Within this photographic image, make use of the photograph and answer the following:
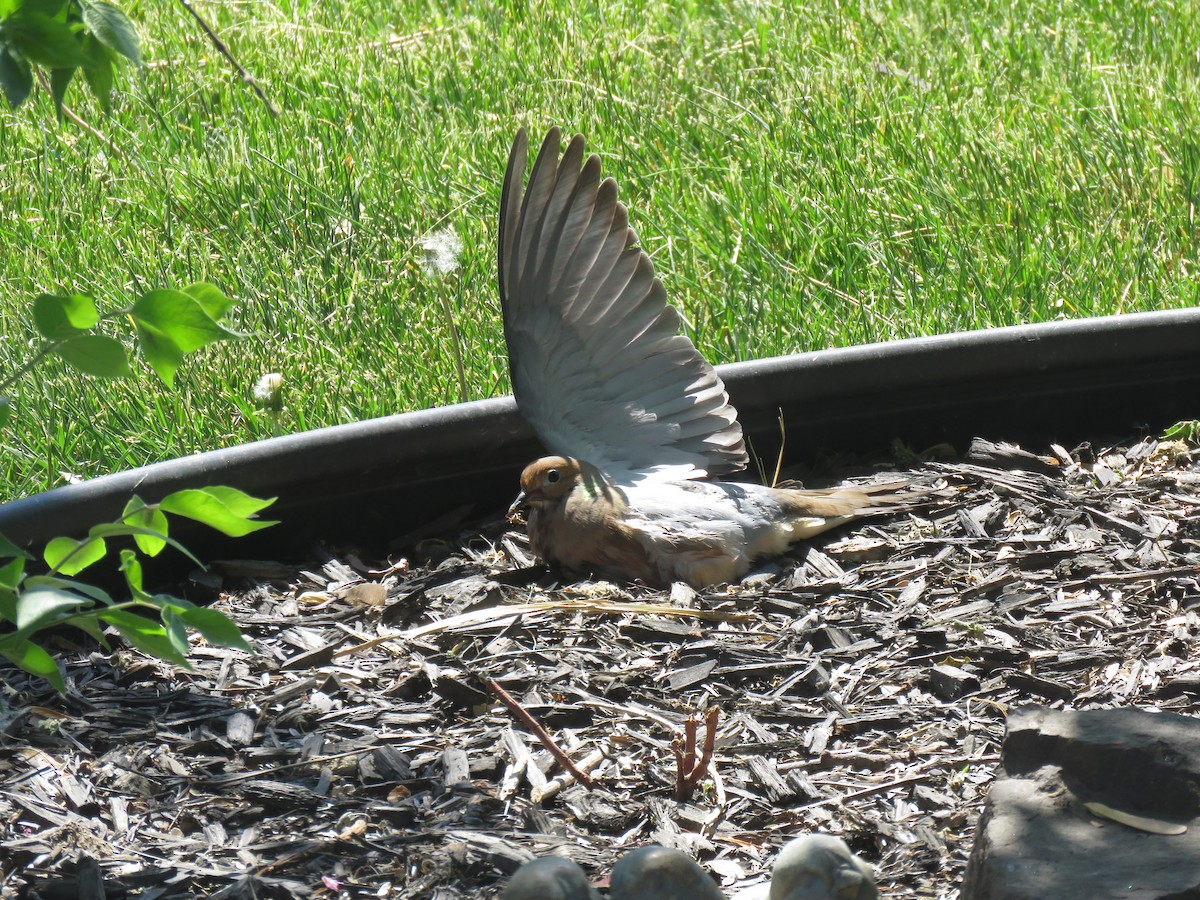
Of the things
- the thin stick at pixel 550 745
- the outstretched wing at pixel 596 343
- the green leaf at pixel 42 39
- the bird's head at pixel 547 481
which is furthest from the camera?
the outstretched wing at pixel 596 343

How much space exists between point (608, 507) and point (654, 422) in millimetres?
367

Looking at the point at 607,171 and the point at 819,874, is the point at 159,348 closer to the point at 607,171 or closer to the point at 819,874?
the point at 819,874

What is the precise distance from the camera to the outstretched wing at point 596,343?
3.45 m

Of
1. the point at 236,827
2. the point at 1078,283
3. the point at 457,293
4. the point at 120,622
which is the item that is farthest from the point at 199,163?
the point at 120,622

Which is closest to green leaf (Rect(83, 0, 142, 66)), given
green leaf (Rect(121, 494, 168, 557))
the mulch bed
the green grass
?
green leaf (Rect(121, 494, 168, 557))

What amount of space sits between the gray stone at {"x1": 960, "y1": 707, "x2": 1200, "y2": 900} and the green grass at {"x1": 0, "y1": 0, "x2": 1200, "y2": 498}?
2320mm

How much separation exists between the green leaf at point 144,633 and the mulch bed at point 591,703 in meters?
0.55

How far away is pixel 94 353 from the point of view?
1.73 meters

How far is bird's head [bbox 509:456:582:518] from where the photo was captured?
10.7ft

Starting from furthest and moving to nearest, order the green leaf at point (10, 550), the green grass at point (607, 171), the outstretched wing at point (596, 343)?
the green grass at point (607, 171), the outstretched wing at point (596, 343), the green leaf at point (10, 550)

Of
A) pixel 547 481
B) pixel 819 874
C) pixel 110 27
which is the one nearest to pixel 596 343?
pixel 547 481

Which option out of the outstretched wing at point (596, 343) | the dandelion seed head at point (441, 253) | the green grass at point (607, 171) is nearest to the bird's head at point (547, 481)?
the outstretched wing at point (596, 343)

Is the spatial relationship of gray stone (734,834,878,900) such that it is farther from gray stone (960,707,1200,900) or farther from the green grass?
the green grass

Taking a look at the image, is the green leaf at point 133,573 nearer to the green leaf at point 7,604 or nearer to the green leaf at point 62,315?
the green leaf at point 7,604
